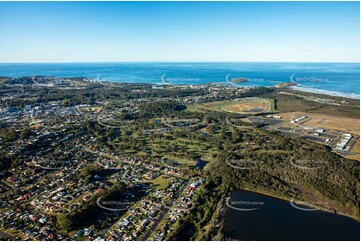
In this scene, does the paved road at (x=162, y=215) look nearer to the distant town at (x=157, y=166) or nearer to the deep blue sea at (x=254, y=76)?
the distant town at (x=157, y=166)

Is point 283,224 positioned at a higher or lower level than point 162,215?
lower

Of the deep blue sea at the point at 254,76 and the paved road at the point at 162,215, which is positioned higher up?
the deep blue sea at the point at 254,76

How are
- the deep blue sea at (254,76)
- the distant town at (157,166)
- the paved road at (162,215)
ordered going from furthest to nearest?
the deep blue sea at (254,76) < the distant town at (157,166) < the paved road at (162,215)

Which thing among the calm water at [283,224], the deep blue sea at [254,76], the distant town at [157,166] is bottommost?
the calm water at [283,224]

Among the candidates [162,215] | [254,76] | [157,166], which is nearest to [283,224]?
[162,215]

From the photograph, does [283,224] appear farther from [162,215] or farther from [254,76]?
[254,76]

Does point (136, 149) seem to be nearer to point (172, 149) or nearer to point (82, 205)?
point (172, 149)

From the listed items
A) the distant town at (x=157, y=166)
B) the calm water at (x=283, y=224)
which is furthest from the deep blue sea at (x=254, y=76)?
the calm water at (x=283, y=224)

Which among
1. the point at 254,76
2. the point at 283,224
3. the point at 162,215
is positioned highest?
the point at 254,76

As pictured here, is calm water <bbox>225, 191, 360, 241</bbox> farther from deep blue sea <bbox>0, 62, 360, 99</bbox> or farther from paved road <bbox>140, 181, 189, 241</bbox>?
deep blue sea <bbox>0, 62, 360, 99</bbox>

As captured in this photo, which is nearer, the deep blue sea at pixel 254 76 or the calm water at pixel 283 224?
the calm water at pixel 283 224
